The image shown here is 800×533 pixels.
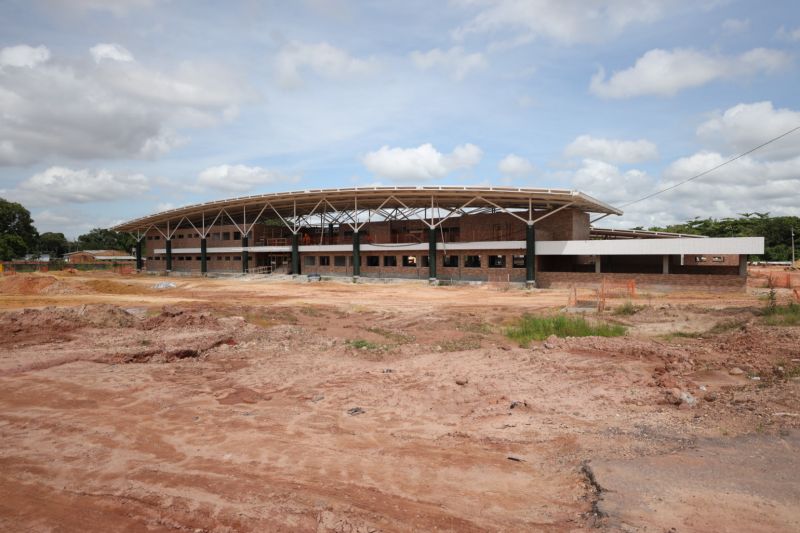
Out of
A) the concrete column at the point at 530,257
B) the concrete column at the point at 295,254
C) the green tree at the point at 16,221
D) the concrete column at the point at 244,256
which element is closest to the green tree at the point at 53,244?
the green tree at the point at 16,221

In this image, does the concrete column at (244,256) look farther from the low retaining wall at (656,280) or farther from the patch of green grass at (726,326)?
the patch of green grass at (726,326)

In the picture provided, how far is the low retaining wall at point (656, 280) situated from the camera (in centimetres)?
3284

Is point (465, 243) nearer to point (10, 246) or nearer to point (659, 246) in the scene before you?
point (659, 246)

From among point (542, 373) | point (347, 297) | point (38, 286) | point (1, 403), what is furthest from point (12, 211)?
point (542, 373)

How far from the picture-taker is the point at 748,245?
31.2 metres

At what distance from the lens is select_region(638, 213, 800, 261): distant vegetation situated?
258ft

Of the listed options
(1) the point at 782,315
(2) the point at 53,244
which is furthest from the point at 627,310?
(2) the point at 53,244

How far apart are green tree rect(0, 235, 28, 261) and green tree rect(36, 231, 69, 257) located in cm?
5853

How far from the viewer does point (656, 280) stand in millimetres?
35062

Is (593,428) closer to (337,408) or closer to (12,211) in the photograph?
(337,408)

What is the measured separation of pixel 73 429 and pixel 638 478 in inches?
363

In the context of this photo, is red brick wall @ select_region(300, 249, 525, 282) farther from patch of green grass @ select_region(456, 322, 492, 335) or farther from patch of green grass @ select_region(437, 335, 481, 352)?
patch of green grass @ select_region(437, 335, 481, 352)

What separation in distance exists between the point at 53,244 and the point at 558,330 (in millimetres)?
161971

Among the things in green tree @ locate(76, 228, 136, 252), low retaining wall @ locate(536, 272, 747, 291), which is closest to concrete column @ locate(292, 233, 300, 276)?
low retaining wall @ locate(536, 272, 747, 291)
